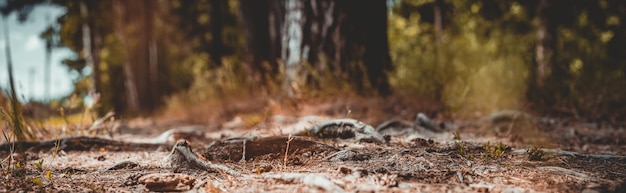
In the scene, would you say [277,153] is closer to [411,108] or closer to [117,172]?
[117,172]

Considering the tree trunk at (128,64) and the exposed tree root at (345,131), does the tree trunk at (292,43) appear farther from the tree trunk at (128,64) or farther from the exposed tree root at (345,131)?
the tree trunk at (128,64)

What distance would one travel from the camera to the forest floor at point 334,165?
5.13 ft

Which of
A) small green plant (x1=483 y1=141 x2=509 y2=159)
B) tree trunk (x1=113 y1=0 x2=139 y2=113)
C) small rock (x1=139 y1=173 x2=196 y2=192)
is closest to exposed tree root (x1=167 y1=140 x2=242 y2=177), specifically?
small rock (x1=139 y1=173 x2=196 y2=192)

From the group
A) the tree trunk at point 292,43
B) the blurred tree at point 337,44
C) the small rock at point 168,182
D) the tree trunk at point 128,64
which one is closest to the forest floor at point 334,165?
the small rock at point 168,182

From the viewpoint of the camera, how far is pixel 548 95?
410 centimetres

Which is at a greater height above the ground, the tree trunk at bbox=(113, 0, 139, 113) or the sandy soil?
the tree trunk at bbox=(113, 0, 139, 113)

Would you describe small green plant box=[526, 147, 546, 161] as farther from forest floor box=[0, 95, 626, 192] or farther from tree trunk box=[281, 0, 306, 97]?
tree trunk box=[281, 0, 306, 97]

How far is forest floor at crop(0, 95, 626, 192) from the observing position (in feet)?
5.13

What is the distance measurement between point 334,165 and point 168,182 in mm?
680

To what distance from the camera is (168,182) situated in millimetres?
1631

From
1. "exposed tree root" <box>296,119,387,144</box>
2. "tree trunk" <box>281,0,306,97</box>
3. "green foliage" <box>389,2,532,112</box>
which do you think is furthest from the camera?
"tree trunk" <box>281,0,306,97</box>

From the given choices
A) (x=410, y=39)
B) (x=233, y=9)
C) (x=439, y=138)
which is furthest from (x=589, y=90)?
(x=233, y=9)

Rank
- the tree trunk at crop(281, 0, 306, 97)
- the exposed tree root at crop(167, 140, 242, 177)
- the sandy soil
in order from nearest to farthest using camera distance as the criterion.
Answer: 1. the sandy soil
2. the exposed tree root at crop(167, 140, 242, 177)
3. the tree trunk at crop(281, 0, 306, 97)

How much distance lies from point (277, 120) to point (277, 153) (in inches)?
55.4
